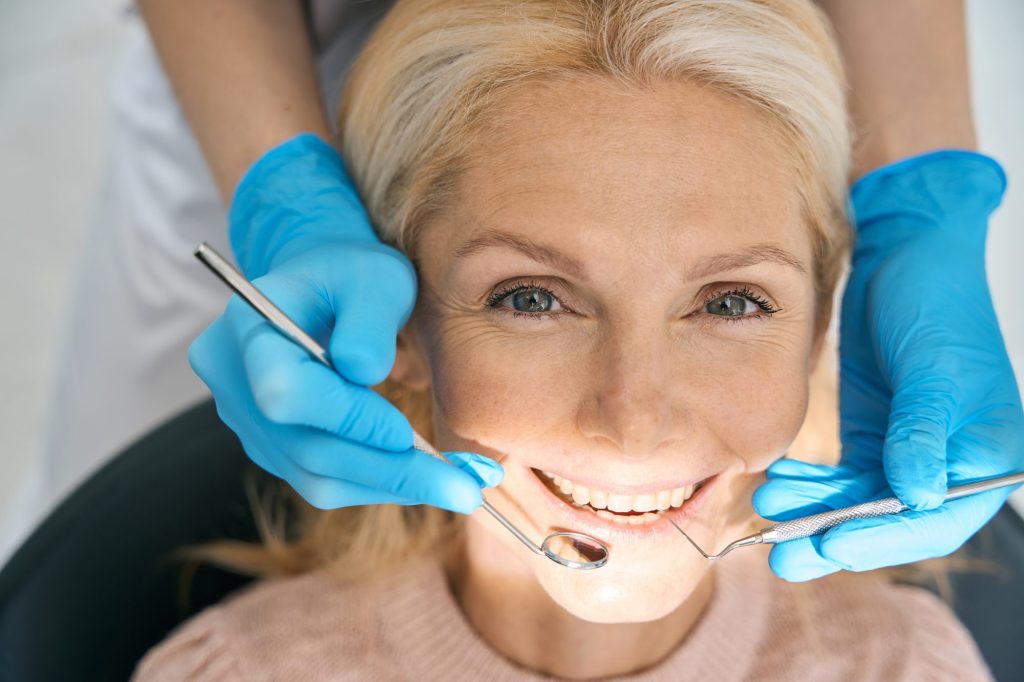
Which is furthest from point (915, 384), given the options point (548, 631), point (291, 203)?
point (291, 203)

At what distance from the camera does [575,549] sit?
1.25m

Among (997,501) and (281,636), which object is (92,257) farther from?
(997,501)

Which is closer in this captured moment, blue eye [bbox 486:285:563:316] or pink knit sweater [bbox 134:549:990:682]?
blue eye [bbox 486:285:563:316]

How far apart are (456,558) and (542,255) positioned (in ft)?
2.03

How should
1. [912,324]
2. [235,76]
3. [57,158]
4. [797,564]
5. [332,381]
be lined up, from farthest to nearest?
[57,158] → [235,76] → [912,324] → [797,564] → [332,381]

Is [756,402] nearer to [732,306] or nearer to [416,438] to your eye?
[732,306]

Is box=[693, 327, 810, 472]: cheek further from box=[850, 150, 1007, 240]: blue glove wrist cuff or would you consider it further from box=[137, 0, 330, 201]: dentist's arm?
box=[137, 0, 330, 201]: dentist's arm

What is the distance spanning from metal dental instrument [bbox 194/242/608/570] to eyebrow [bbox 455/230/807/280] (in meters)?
0.23

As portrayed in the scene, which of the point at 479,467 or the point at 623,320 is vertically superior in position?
the point at 623,320

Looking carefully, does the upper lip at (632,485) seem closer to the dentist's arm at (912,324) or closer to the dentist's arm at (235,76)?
the dentist's arm at (912,324)

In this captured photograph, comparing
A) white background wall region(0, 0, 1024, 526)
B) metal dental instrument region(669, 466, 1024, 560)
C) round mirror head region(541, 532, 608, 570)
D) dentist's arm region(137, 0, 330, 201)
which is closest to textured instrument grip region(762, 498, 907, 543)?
metal dental instrument region(669, 466, 1024, 560)

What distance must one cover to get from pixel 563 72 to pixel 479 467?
474 mm

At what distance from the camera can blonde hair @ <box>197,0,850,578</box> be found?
3.91 ft

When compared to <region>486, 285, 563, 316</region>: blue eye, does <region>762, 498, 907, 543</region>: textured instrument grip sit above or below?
below
